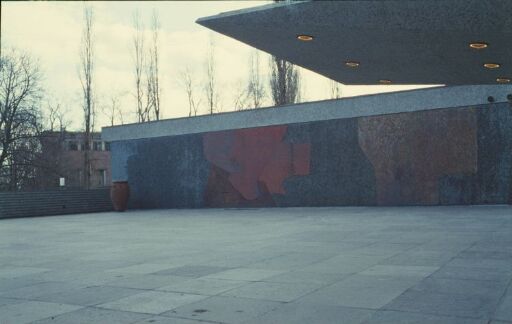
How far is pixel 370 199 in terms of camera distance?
61.5 feet

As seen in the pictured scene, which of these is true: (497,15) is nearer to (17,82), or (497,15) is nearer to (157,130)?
(157,130)

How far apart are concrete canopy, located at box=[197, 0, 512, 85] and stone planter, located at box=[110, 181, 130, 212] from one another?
1495 centimetres

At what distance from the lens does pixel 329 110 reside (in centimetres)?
1966

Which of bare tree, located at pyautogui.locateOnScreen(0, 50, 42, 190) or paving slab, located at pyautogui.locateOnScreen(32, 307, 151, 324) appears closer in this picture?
paving slab, located at pyautogui.locateOnScreen(32, 307, 151, 324)

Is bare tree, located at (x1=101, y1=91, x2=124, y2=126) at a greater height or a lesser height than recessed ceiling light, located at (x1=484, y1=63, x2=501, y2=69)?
greater

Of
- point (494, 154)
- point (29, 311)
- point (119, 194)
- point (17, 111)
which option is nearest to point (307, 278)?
point (29, 311)

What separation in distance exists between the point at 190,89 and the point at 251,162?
2598 centimetres

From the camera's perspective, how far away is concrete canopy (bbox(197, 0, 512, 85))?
604 cm

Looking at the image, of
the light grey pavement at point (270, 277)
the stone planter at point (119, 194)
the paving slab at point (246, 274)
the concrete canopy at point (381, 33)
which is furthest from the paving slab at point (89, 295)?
the stone planter at point (119, 194)

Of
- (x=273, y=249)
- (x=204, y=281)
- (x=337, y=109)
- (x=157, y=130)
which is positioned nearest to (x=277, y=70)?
(x=157, y=130)

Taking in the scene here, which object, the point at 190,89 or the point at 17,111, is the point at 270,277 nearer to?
A: the point at 17,111

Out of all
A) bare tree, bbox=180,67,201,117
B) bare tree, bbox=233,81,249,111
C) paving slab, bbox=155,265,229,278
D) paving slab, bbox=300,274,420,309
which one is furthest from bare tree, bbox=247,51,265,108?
paving slab, bbox=300,274,420,309

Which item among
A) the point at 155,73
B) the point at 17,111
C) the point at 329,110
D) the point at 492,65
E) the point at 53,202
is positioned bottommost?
the point at 53,202

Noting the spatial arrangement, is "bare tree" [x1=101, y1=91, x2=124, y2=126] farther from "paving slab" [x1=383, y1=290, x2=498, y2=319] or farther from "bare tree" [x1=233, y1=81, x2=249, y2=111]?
"paving slab" [x1=383, y1=290, x2=498, y2=319]
